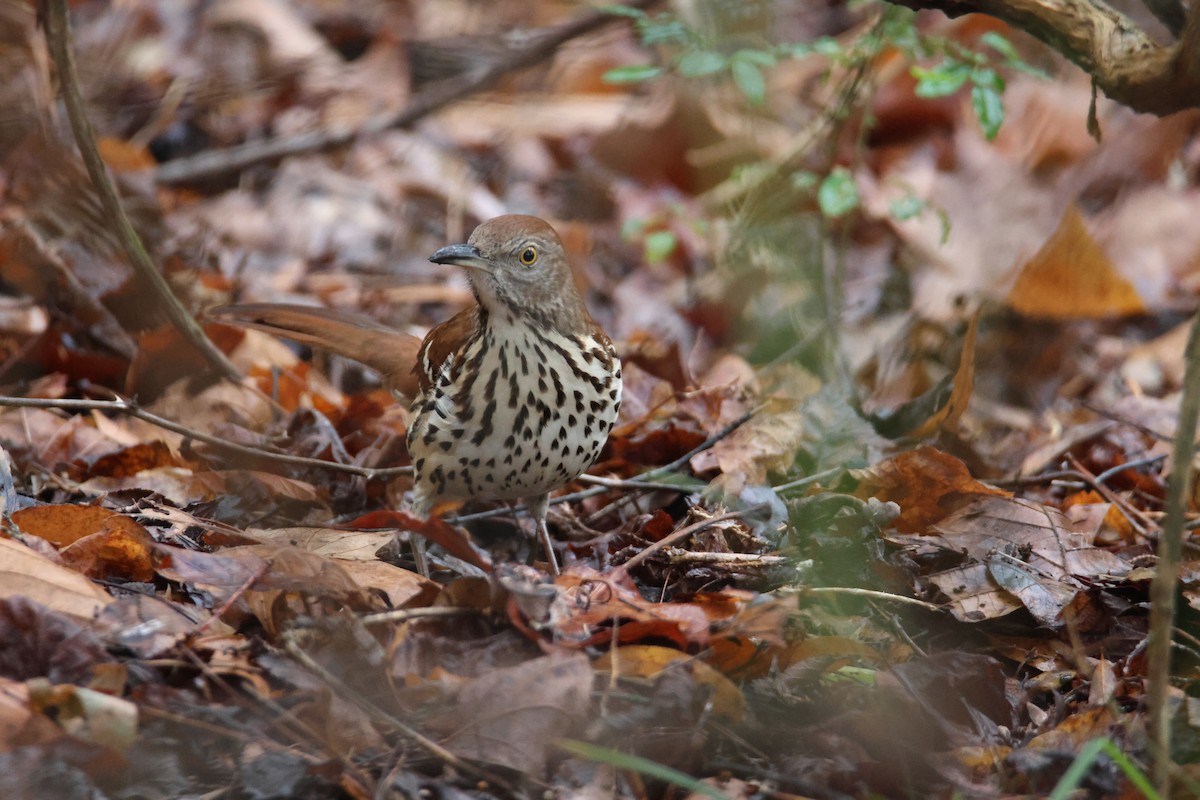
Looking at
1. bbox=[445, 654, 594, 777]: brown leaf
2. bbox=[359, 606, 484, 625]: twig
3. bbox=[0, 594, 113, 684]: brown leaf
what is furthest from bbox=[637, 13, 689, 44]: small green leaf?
bbox=[0, 594, 113, 684]: brown leaf

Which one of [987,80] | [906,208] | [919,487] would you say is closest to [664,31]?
→ [987,80]

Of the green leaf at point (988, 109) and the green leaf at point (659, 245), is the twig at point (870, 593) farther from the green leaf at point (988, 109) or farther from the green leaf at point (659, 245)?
the green leaf at point (659, 245)

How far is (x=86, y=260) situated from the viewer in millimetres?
4570

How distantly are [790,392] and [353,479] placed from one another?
152cm

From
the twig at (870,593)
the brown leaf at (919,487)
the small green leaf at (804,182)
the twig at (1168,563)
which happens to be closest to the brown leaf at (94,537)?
the twig at (870,593)

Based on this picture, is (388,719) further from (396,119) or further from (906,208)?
(396,119)

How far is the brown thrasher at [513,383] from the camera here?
3.31 metres

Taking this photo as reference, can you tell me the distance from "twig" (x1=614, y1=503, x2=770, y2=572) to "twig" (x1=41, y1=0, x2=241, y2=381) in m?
1.68

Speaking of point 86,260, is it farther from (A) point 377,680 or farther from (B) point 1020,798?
(B) point 1020,798

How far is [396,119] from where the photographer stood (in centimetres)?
642

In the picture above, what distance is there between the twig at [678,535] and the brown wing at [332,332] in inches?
46.8

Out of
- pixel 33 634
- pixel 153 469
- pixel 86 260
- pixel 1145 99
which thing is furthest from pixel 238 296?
pixel 1145 99

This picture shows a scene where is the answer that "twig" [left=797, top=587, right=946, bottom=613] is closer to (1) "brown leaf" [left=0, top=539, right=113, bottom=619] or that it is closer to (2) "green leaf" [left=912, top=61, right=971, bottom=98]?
(1) "brown leaf" [left=0, top=539, right=113, bottom=619]

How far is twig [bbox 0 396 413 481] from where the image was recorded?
3.15 m
